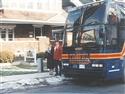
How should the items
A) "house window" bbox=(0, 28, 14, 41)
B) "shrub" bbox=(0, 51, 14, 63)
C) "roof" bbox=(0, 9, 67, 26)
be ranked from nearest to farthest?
"shrub" bbox=(0, 51, 14, 63), "roof" bbox=(0, 9, 67, 26), "house window" bbox=(0, 28, 14, 41)

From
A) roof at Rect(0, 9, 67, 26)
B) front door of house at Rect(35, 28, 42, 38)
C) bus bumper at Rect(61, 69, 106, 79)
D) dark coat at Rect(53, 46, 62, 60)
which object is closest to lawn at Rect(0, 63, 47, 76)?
dark coat at Rect(53, 46, 62, 60)

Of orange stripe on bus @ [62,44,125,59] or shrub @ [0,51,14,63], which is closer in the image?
orange stripe on bus @ [62,44,125,59]

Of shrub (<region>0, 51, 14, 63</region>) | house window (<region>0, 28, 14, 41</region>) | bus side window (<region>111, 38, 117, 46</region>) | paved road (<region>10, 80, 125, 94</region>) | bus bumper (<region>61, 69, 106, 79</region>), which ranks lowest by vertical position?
paved road (<region>10, 80, 125, 94</region>)

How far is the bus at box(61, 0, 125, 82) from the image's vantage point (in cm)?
991

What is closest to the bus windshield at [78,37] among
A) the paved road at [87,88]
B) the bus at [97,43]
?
the bus at [97,43]

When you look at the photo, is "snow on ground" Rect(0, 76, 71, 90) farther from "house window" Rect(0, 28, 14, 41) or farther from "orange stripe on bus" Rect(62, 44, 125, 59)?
"house window" Rect(0, 28, 14, 41)

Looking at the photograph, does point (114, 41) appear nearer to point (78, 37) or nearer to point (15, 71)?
→ point (78, 37)

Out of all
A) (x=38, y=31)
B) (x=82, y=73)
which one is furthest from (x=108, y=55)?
(x=38, y=31)

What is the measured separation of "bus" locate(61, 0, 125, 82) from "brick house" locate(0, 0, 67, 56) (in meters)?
11.8

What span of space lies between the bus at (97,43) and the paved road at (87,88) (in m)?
0.43

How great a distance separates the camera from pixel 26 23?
2284 centimetres

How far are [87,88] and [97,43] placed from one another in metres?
1.80

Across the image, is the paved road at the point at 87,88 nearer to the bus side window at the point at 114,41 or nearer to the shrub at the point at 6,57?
the bus side window at the point at 114,41

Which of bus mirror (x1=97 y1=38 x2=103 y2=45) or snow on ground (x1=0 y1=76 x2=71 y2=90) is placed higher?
bus mirror (x1=97 y1=38 x2=103 y2=45)
